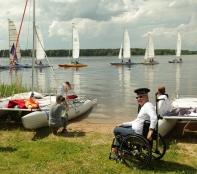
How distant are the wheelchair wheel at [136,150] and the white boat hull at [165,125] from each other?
2091 mm

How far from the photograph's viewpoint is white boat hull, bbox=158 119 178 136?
796cm

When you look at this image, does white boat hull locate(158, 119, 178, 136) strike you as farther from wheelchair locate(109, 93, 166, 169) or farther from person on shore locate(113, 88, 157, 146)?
person on shore locate(113, 88, 157, 146)

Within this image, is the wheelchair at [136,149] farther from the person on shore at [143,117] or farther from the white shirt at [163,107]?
the white shirt at [163,107]

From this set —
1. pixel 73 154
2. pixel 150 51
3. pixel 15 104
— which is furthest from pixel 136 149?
pixel 150 51

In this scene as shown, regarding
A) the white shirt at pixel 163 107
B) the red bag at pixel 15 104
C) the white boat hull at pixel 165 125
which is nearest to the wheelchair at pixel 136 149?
the white boat hull at pixel 165 125

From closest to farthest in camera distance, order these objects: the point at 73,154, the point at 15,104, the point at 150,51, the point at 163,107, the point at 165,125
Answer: the point at 73,154, the point at 165,125, the point at 163,107, the point at 15,104, the point at 150,51

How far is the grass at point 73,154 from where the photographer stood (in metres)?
5.75

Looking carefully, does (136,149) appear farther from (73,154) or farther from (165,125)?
(165,125)

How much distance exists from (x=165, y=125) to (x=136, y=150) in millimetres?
2559

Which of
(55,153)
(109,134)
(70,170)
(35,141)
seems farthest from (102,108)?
(70,170)

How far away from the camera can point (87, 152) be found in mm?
6895

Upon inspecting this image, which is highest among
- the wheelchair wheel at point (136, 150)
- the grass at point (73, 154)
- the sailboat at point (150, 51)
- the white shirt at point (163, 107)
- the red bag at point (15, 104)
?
the sailboat at point (150, 51)

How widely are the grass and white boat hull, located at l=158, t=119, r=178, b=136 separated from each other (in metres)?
0.28

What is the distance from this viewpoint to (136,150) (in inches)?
229
